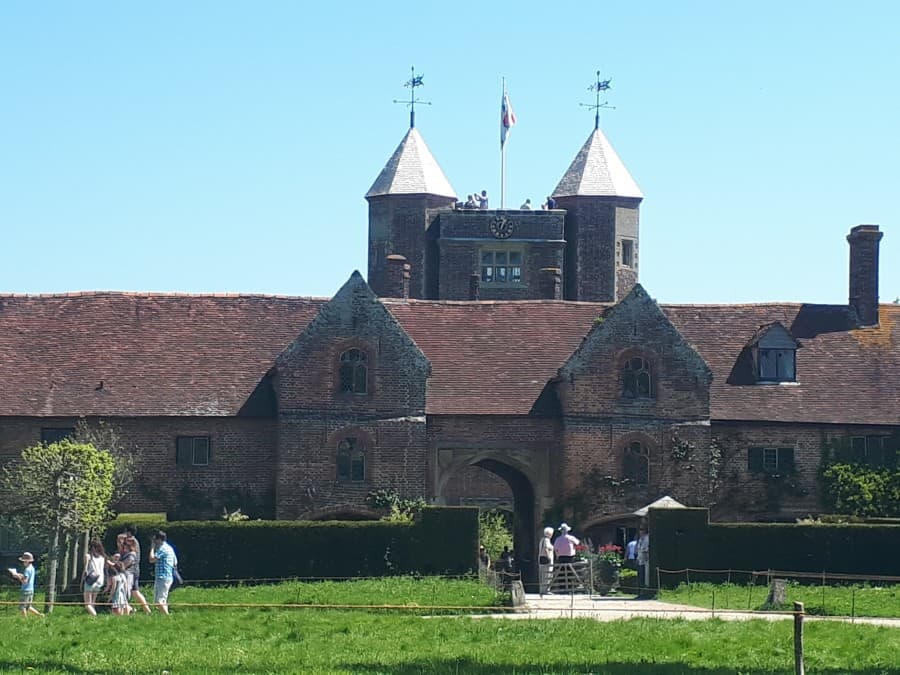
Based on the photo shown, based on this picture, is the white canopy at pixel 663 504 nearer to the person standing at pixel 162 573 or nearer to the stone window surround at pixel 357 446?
the stone window surround at pixel 357 446

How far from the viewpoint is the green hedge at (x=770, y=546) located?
44.8 metres

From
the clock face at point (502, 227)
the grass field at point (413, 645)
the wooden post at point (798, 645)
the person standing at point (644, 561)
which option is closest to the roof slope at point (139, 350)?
the person standing at point (644, 561)

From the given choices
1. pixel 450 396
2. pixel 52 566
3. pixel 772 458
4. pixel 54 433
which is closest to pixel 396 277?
pixel 450 396

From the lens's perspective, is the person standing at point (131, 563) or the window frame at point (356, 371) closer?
the person standing at point (131, 563)

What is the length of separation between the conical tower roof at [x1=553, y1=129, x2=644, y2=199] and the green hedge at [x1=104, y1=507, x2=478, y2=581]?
33.9 m

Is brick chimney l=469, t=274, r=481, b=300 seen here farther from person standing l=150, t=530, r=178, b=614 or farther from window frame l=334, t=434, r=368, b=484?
person standing l=150, t=530, r=178, b=614

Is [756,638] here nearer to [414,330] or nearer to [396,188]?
[414,330]

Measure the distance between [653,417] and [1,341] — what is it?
721 inches

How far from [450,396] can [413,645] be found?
24853mm

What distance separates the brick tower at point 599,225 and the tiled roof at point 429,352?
18.0 metres

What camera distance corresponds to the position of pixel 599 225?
76.8m

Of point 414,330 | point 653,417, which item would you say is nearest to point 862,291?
point 653,417

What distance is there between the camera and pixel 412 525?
148 feet

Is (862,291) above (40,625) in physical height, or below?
above
